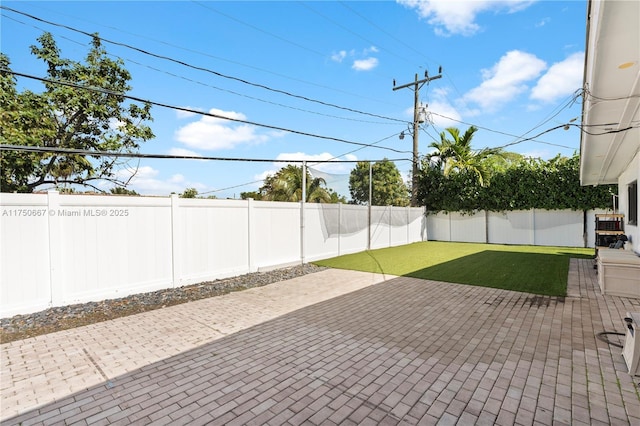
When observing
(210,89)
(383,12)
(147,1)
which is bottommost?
(210,89)

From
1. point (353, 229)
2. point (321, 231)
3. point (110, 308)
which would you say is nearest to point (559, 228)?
point (353, 229)

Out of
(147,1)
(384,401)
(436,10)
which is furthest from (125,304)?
(436,10)

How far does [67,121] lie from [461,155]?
Result: 16.8m

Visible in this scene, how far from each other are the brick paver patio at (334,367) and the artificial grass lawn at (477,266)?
159 centimetres

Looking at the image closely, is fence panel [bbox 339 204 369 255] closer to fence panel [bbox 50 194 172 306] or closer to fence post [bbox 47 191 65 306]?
fence panel [bbox 50 194 172 306]

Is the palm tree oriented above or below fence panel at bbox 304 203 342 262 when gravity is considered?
above

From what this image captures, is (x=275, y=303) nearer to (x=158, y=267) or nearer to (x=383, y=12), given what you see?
(x=158, y=267)

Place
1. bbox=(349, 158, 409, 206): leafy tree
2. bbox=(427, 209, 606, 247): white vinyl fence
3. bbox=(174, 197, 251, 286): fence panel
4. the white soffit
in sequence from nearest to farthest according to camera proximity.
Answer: the white soffit
bbox=(174, 197, 251, 286): fence panel
bbox=(427, 209, 606, 247): white vinyl fence
bbox=(349, 158, 409, 206): leafy tree

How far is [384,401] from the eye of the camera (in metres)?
2.73

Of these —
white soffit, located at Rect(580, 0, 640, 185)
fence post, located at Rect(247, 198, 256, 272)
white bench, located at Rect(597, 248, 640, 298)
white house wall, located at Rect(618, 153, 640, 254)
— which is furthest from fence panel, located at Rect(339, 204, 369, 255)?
white house wall, located at Rect(618, 153, 640, 254)

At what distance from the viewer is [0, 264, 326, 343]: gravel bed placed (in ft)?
14.9

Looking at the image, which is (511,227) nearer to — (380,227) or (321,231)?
(380,227)

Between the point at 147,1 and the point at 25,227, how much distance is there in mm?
4358

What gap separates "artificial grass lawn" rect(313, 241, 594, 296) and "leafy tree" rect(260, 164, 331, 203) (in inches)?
264
